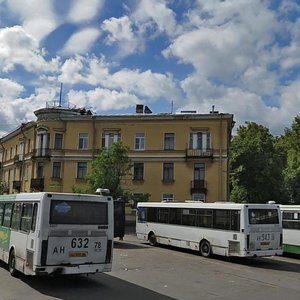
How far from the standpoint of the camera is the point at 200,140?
4891cm

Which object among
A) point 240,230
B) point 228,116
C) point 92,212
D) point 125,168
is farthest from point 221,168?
point 92,212

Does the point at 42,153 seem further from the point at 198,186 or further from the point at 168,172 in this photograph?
the point at 198,186

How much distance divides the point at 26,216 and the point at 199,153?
3613 cm

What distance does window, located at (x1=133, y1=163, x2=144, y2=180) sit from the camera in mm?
50188

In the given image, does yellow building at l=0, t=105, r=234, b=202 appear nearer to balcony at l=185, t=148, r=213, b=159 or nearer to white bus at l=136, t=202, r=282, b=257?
balcony at l=185, t=148, r=213, b=159

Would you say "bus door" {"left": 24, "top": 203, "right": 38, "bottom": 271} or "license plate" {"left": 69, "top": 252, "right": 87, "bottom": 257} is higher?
"bus door" {"left": 24, "top": 203, "right": 38, "bottom": 271}

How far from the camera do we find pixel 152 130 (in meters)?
50.3

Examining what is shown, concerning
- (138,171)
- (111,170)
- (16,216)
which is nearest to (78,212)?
(16,216)

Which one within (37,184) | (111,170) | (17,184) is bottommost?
(37,184)

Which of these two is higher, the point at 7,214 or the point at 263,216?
the point at 263,216

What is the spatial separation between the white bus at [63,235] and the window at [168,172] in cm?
3602

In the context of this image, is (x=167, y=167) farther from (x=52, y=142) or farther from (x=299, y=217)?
(x=299, y=217)

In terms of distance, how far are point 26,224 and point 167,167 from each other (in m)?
36.8

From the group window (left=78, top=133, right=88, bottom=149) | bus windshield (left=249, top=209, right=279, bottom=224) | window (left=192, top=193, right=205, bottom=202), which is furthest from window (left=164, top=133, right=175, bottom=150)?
bus windshield (left=249, top=209, right=279, bottom=224)
